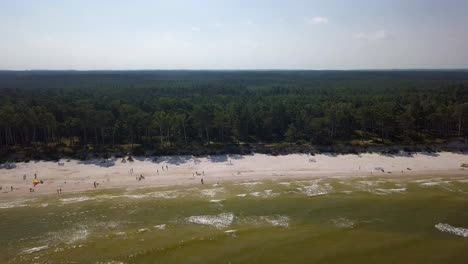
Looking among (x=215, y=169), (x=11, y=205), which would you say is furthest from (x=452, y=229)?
(x=11, y=205)

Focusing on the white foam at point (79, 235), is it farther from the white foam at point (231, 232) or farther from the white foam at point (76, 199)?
the white foam at point (231, 232)

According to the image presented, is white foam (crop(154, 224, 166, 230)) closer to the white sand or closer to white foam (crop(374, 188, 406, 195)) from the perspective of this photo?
the white sand

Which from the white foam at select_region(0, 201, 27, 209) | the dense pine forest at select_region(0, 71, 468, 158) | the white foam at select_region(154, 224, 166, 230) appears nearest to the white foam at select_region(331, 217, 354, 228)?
the white foam at select_region(154, 224, 166, 230)

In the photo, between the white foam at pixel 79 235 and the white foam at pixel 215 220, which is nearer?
the white foam at pixel 79 235

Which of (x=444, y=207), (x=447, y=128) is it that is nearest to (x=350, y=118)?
(x=447, y=128)

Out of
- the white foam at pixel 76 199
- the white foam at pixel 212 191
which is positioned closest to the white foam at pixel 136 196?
the white foam at pixel 76 199

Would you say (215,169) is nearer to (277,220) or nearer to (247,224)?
(247,224)

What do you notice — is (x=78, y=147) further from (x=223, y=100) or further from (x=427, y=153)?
(x=427, y=153)
